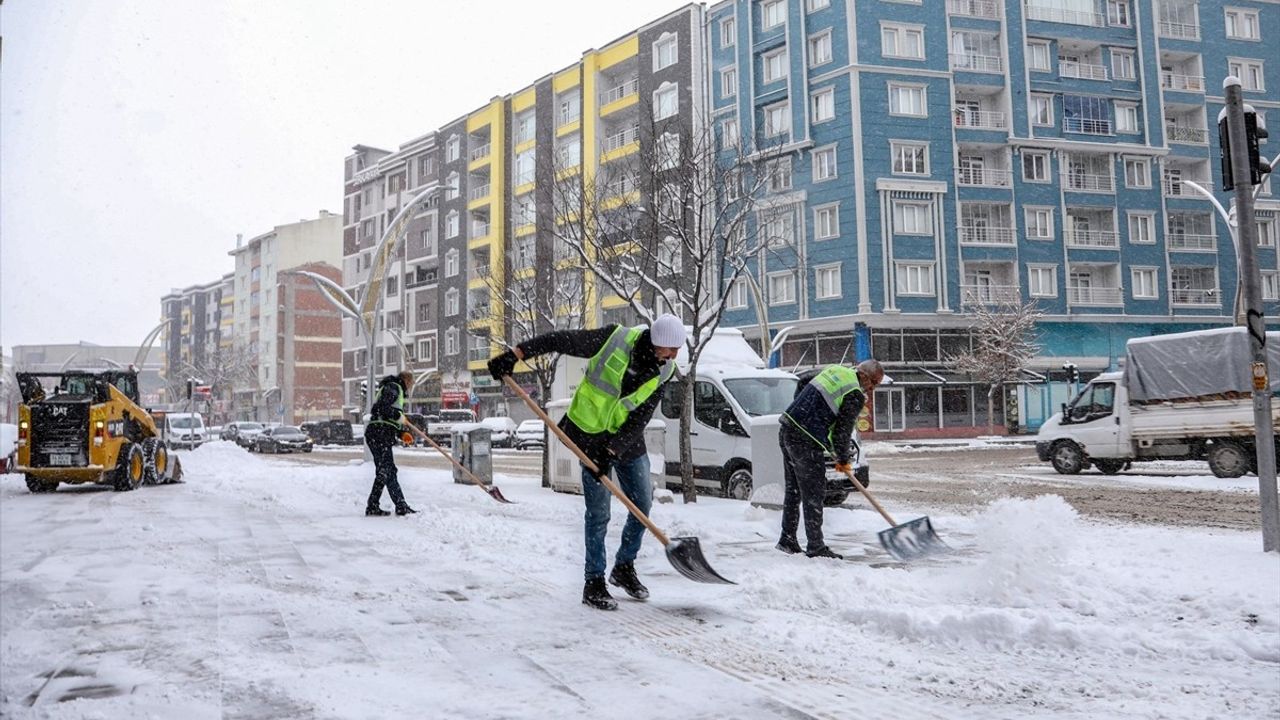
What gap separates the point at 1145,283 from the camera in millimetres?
42438

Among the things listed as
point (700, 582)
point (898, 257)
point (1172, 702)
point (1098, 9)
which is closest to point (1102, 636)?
point (1172, 702)

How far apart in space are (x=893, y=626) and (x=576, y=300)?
86.3 feet

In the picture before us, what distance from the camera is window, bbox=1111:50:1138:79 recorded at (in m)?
42.5

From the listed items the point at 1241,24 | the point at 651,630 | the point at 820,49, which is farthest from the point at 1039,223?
the point at 651,630

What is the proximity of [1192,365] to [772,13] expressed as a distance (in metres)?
31.0

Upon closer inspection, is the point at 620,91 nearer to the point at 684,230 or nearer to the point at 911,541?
the point at 684,230

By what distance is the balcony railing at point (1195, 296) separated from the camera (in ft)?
140

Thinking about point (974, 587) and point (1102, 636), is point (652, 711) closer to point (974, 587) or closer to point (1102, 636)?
point (1102, 636)

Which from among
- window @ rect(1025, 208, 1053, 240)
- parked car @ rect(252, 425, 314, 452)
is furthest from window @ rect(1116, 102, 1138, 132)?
parked car @ rect(252, 425, 314, 452)

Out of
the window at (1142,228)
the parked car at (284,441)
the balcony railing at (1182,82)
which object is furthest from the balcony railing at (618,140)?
the balcony railing at (1182,82)

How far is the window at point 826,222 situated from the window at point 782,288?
216 cm

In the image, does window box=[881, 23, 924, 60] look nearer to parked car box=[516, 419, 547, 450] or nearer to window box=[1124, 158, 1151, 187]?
window box=[1124, 158, 1151, 187]

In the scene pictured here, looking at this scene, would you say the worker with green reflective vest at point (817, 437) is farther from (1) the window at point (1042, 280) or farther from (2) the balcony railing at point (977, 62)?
(2) the balcony railing at point (977, 62)

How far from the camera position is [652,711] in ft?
11.4
